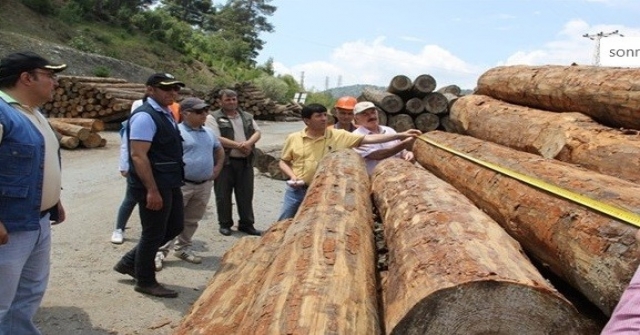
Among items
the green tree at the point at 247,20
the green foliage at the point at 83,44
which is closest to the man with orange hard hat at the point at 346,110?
the green foliage at the point at 83,44

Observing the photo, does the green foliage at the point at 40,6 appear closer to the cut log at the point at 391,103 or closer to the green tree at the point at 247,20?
the cut log at the point at 391,103

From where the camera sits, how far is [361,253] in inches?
130

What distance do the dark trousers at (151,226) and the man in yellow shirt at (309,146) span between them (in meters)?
1.03

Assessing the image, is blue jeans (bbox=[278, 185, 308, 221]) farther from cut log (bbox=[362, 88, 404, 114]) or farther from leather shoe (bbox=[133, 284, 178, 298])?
cut log (bbox=[362, 88, 404, 114])

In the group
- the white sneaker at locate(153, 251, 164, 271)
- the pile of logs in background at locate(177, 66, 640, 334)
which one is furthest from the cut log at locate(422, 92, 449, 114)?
the white sneaker at locate(153, 251, 164, 271)

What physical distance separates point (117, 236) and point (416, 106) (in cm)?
638

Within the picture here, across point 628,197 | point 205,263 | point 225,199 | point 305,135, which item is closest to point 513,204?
point 628,197

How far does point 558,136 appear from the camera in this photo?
448 cm

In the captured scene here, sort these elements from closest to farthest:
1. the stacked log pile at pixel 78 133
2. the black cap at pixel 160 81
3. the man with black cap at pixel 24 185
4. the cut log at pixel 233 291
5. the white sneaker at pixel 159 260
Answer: the man with black cap at pixel 24 185 → the cut log at pixel 233 291 → the black cap at pixel 160 81 → the white sneaker at pixel 159 260 → the stacked log pile at pixel 78 133

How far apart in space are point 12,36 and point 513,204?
23096 mm

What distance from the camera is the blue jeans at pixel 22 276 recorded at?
3348mm

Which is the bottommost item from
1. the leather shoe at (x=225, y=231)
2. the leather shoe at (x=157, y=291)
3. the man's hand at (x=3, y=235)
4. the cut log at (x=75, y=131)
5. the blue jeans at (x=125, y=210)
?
the leather shoe at (x=225, y=231)

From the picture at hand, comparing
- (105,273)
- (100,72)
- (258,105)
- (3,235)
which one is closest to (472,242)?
(3,235)

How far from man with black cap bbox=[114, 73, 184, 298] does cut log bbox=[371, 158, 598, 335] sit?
2428mm
